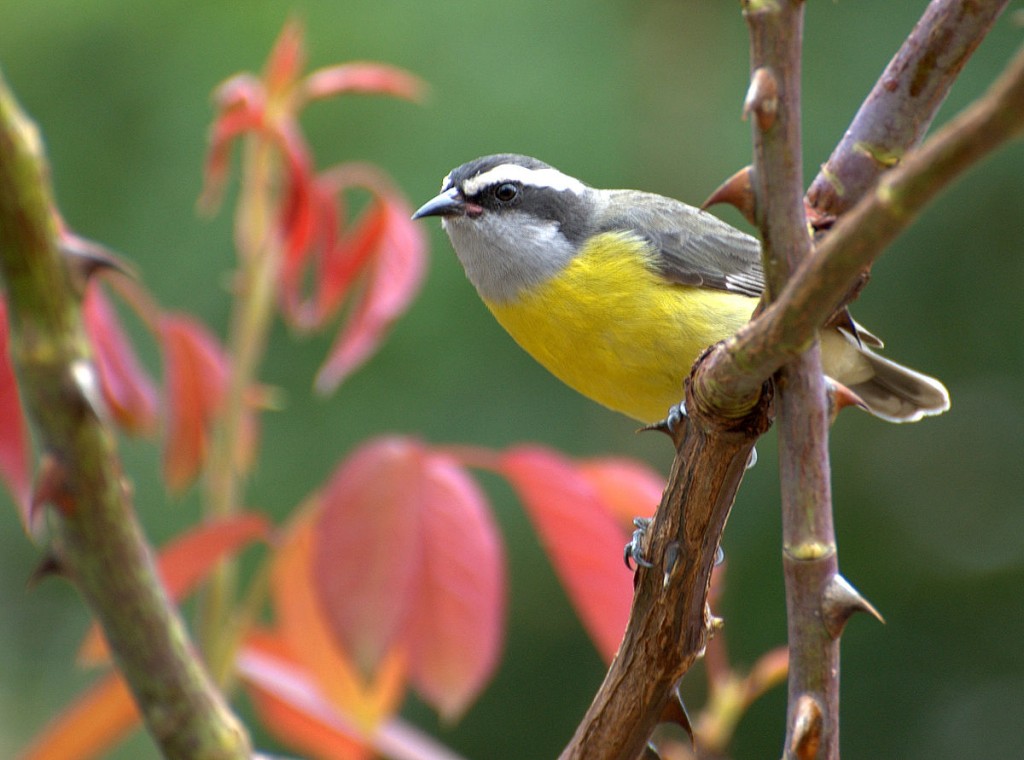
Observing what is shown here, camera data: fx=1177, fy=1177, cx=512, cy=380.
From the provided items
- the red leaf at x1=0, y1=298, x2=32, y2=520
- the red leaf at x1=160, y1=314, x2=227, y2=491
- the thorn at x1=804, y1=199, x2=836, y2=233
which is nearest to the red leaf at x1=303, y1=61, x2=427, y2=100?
the red leaf at x1=160, y1=314, x2=227, y2=491

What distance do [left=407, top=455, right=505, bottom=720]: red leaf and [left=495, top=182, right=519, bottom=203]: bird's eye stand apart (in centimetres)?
139

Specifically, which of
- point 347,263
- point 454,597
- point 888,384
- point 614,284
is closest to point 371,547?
point 454,597

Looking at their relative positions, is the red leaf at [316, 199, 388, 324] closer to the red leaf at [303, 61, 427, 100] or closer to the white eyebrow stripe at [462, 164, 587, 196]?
the red leaf at [303, 61, 427, 100]

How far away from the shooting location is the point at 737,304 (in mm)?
3061

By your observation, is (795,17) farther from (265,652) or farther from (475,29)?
(475,29)

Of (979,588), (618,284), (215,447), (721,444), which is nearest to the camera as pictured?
(721,444)

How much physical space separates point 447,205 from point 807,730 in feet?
7.81

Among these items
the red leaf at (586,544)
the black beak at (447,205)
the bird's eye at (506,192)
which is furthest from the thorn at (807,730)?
the bird's eye at (506,192)

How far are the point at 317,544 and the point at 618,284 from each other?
1188 millimetres

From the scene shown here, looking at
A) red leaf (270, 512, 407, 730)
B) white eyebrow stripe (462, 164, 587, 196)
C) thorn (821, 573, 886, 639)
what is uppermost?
thorn (821, 573, 886, 639)

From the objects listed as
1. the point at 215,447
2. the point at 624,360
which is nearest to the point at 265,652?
the point at 215,447

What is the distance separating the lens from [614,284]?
3.00 meters

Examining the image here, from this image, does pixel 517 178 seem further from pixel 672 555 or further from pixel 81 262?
pixel 81 262

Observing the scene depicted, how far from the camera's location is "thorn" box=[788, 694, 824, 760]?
3.90ft
